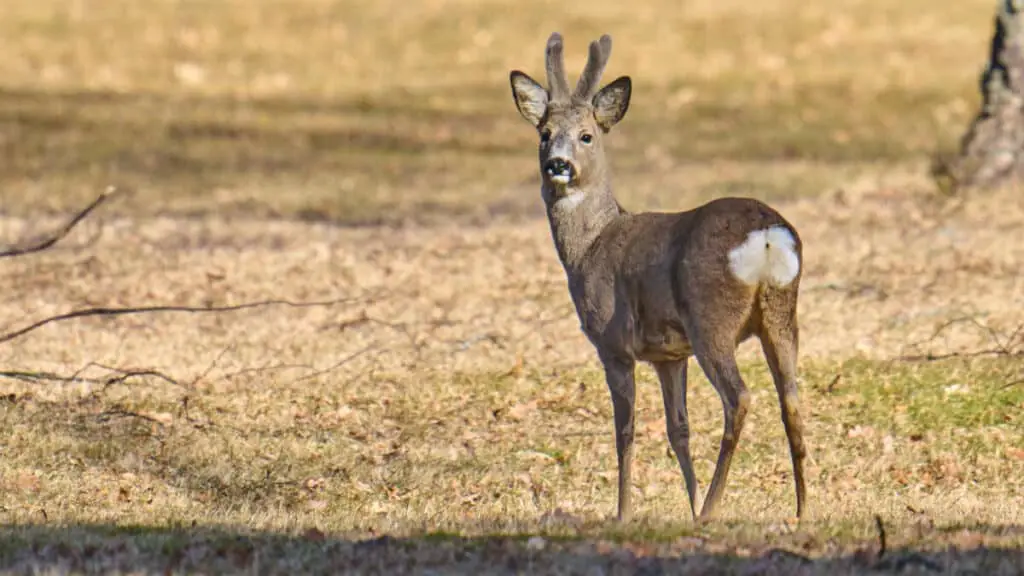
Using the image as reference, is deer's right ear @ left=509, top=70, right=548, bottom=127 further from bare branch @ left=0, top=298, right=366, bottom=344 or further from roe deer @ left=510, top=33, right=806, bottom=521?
bare branch @ left=0, top=298, right=366, bottom=344

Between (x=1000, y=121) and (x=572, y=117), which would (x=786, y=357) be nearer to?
(x=572, y=117)

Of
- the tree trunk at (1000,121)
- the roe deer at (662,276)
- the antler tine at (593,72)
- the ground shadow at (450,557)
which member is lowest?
the ground shadow at (450,557)

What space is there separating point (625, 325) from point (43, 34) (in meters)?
26.8

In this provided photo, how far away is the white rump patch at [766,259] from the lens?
7.50 meters

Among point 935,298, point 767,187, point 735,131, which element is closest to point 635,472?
point 935,298

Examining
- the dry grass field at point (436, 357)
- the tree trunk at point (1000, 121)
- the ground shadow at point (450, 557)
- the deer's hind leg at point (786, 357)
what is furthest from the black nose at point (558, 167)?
the tree trunk at point (1000, 121)

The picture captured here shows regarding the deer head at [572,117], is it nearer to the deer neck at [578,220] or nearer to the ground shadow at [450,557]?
the deer neck at [578,220]

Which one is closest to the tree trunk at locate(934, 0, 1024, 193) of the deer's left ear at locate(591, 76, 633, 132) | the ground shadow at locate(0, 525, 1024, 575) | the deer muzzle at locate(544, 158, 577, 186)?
the deer's left ear at locate(591, 76, 633, 132)

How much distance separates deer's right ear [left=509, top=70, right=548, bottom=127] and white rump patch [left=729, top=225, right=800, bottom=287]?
4.06 ft

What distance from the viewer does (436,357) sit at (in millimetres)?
12125

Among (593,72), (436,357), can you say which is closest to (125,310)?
(436,357)

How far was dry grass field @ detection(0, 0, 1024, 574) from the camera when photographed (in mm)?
7402

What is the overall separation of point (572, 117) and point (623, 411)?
1310 millimetres

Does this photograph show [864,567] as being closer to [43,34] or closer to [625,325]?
[625,325]
